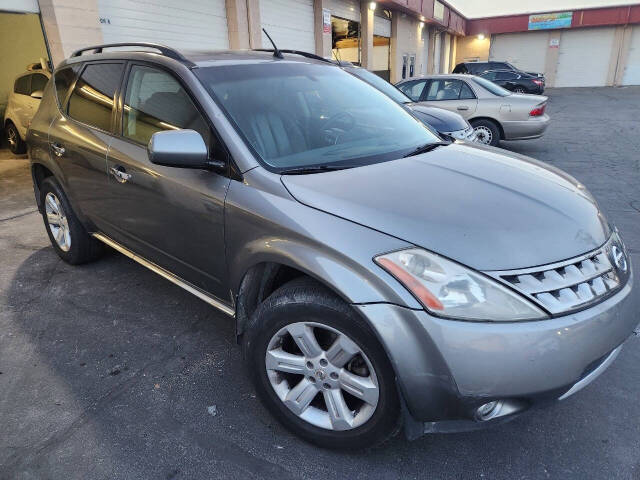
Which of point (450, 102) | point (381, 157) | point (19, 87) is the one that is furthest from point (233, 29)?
point (381, 157)

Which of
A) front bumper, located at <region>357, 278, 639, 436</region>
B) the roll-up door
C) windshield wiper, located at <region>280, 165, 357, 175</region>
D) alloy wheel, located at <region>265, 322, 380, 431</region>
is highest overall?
the roll-up door

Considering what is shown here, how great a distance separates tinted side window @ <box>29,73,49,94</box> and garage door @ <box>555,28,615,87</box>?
113 feet

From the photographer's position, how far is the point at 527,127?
26.9 feet

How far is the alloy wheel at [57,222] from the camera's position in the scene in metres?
3.79

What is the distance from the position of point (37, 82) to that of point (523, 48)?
113 feet

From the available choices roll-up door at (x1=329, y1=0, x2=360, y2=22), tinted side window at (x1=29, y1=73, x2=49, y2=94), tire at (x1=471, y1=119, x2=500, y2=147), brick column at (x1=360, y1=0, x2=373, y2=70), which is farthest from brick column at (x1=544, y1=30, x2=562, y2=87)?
tinted side window at (x1=29, y1=73, x2=49, y2=94)

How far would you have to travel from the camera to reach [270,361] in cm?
203

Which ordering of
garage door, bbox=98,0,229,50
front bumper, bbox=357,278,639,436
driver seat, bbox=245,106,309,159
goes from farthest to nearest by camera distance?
garage door, bbox=98,0,229,50, driver seat, bbox=245,106,309,159, front bumper, bbox=357,278,639,436

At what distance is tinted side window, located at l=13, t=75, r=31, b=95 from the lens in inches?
353

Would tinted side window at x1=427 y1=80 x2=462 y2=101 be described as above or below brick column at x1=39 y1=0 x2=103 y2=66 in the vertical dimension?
below

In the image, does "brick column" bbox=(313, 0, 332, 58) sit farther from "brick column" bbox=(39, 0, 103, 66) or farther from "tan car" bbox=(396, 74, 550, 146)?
"brick column" bbox=(39, 0, 103, 66)

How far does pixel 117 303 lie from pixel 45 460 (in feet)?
4.80

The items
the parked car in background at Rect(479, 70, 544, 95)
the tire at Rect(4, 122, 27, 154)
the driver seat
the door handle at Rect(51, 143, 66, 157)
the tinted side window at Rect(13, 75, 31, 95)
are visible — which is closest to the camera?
the driver seat

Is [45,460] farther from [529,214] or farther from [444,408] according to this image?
[529,214]
